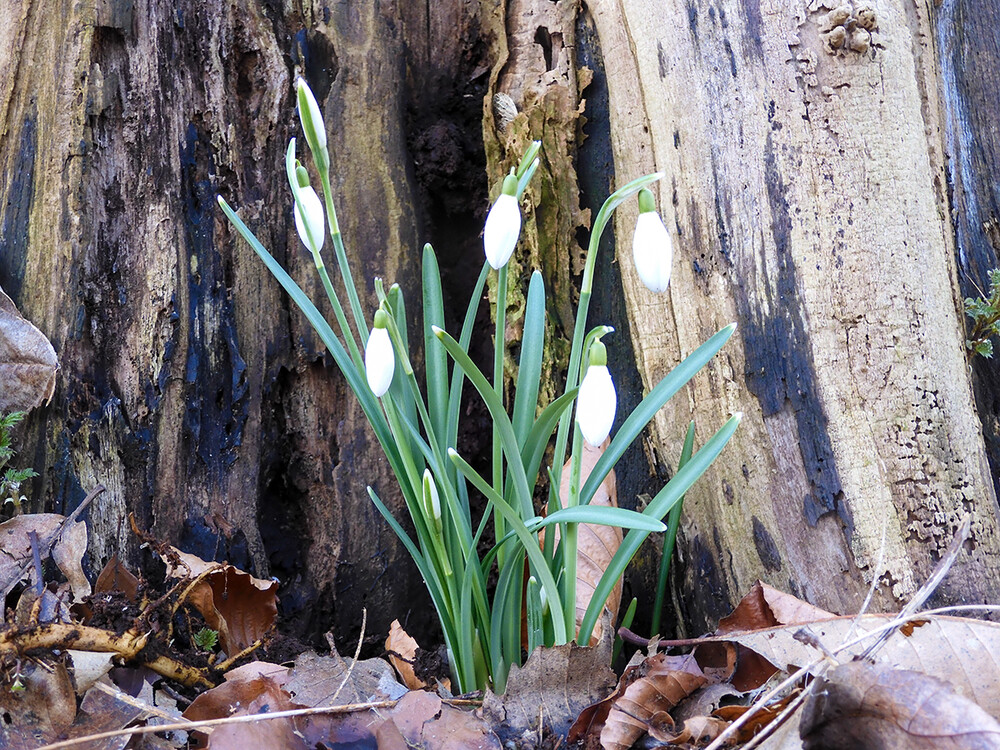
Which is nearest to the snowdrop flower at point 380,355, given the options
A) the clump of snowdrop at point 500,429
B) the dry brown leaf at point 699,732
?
the clump of snowdrop at point 500,429

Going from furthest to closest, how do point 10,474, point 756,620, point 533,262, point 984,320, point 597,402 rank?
point 984,320, point 533,262, point 10,474, point 756,620, point 597,402

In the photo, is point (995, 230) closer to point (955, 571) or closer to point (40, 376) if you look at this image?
point (955, 571)

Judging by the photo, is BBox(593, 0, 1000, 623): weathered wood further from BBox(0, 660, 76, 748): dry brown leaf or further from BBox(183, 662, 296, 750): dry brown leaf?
BBox(0, 660, 76, 748): dry brown leaf

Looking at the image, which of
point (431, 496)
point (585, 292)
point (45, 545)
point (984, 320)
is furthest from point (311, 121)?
point (984, 320)

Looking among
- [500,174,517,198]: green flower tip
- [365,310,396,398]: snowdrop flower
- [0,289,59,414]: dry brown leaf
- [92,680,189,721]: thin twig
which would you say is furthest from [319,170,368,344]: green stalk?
[0,289,59,414]: dry brown leaf

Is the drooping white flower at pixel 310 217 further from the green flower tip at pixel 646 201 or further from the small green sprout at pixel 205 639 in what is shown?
the small green sprout at pixel 205 639

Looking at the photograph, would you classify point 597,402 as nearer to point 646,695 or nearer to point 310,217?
point 646,695

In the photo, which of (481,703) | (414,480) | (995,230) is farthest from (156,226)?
(995,230)
